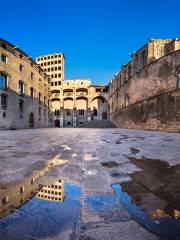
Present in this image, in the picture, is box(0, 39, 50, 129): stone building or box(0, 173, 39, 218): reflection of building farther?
box(0, 39, 50, 129): stone building


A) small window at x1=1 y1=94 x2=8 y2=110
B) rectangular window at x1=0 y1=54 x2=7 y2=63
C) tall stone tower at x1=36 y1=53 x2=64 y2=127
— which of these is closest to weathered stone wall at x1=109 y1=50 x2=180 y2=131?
small window at x1=1 y1=94 x2=8 y2=110

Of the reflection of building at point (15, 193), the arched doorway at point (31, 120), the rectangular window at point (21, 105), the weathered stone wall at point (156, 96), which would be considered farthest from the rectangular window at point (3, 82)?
the reflection of building at point (15, 193)

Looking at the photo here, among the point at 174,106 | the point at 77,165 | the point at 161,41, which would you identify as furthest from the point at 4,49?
the point at 77,165

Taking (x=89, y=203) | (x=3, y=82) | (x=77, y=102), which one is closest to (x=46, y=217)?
(x=89, y=203)

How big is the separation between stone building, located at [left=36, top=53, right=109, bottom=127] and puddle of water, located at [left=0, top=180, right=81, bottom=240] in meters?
39.7

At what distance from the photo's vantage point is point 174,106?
611 inches

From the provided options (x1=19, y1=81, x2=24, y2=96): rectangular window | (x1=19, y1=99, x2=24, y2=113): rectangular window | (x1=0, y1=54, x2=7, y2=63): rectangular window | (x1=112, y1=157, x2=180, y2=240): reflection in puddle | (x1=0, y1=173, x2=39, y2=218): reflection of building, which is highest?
(x1=0, y1=54, x2=7, y2=63): rectangular window

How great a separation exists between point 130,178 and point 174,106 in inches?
595

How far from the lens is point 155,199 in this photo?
1.70 metres

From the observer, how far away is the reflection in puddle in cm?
124

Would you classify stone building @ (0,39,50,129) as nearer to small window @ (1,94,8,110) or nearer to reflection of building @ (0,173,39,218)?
small window @ (1,94,8,110)

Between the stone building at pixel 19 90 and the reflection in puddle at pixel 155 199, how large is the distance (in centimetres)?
2142

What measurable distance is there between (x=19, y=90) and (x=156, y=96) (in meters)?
18.3

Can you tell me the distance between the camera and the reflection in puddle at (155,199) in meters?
1.24
